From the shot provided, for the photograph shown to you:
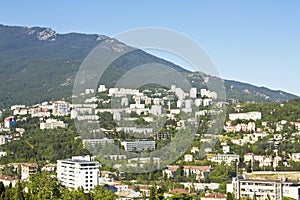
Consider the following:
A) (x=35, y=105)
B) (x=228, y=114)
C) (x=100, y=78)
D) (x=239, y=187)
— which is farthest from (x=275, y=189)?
(x=35, y=105)

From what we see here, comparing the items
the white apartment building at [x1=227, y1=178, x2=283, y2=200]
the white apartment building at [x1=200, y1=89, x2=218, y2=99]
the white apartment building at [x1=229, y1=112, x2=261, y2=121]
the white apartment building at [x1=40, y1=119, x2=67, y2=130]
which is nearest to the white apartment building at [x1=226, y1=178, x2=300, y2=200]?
the white apartment building at [x1=227, y1=178, x2=283, y2=200]

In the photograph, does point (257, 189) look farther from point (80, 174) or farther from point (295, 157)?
point (295, 157)

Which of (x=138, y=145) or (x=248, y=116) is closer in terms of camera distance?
(x=138, y=145)

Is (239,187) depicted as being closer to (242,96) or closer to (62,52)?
(242,96)

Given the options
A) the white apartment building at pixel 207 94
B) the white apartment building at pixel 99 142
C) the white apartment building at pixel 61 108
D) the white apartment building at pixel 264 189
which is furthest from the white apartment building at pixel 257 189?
the white apartment building at pixel 61 108

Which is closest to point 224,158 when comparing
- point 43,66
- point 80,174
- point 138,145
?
point 138,145

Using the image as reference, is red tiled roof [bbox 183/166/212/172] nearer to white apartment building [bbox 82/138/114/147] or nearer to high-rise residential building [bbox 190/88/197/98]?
white apartment building [bbox 82/138/114/147]

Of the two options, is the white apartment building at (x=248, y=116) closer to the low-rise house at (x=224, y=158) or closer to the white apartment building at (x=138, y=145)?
the low-rise house at (x=224, y=158)
